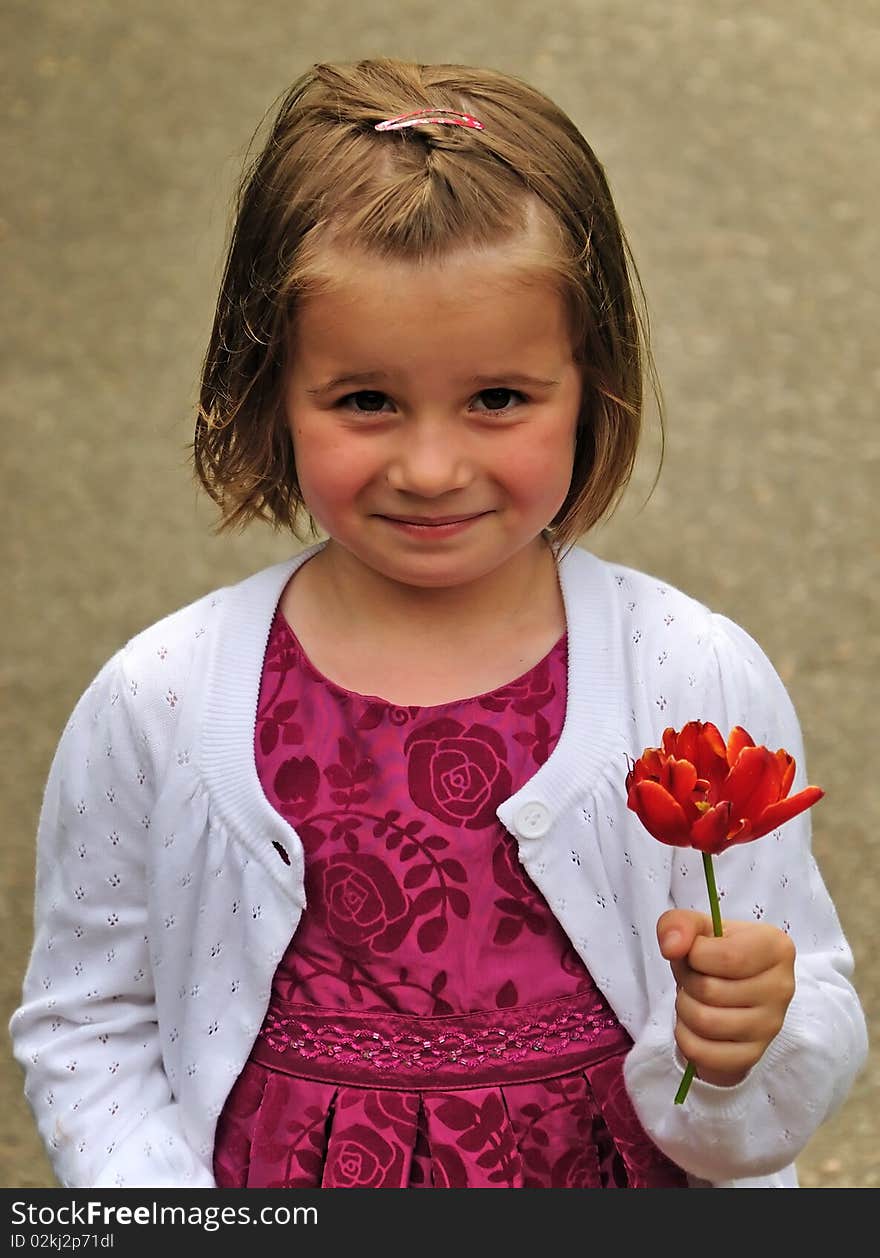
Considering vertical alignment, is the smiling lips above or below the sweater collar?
above

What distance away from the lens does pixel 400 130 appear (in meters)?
1.69

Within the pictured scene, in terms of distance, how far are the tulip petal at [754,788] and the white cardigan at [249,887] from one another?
37cm

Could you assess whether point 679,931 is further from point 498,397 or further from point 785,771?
Result: point 498,397

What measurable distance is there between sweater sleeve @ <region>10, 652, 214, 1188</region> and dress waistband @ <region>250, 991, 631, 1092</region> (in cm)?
17

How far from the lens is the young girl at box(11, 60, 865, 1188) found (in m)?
1.67

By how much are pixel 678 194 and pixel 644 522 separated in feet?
3.56

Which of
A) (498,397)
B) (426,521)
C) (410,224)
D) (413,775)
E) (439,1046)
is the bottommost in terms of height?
(439,1046)

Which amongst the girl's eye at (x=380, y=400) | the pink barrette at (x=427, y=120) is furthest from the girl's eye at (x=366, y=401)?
the pink barrette at (x=427, y=120)

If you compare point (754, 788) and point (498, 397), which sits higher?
point (498, 397)

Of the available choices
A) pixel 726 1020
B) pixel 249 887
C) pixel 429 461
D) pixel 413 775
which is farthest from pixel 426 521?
pixel 726 1020

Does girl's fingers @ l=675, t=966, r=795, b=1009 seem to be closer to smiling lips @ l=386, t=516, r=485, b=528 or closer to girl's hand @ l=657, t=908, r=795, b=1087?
girl's hand @ l=657, t=908, r=795, b=1087

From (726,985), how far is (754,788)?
221 mm

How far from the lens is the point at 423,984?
69.6 inches

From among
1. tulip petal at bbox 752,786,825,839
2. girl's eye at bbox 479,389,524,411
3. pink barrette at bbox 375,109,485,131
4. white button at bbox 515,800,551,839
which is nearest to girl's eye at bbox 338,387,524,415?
girl's eye at bbox 479,389,524,411
